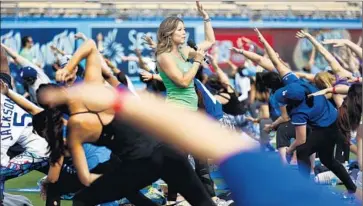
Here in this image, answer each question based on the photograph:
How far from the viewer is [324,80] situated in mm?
9711

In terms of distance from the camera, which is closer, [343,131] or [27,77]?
[343,131]

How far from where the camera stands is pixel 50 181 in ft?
22.0

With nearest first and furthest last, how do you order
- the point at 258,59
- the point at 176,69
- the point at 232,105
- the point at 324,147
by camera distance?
the point at 176,69, the point at 324,147, the point at 258,59, the point at 232,105

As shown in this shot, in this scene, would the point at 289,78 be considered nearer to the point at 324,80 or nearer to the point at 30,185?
the point at 324,80

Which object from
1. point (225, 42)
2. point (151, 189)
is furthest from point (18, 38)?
point (151, 189)

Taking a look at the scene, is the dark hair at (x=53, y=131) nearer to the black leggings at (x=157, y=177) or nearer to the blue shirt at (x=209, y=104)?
the black leggings at (x=157, y=177)

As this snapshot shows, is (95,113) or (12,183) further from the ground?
(95,113)

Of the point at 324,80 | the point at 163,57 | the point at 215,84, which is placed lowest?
the point at 215,84

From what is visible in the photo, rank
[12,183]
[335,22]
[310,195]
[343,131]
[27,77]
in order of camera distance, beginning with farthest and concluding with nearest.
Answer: [335,22] < [12,183] < [27,77] < [343,131] < [310,195]

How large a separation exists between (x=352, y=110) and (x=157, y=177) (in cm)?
265

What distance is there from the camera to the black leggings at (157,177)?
5781 mm

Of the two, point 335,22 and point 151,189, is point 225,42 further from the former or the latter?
point 151,189

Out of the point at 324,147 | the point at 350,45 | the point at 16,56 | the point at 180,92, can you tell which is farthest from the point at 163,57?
the point at 16,56

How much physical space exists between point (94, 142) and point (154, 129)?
46 centimetres
